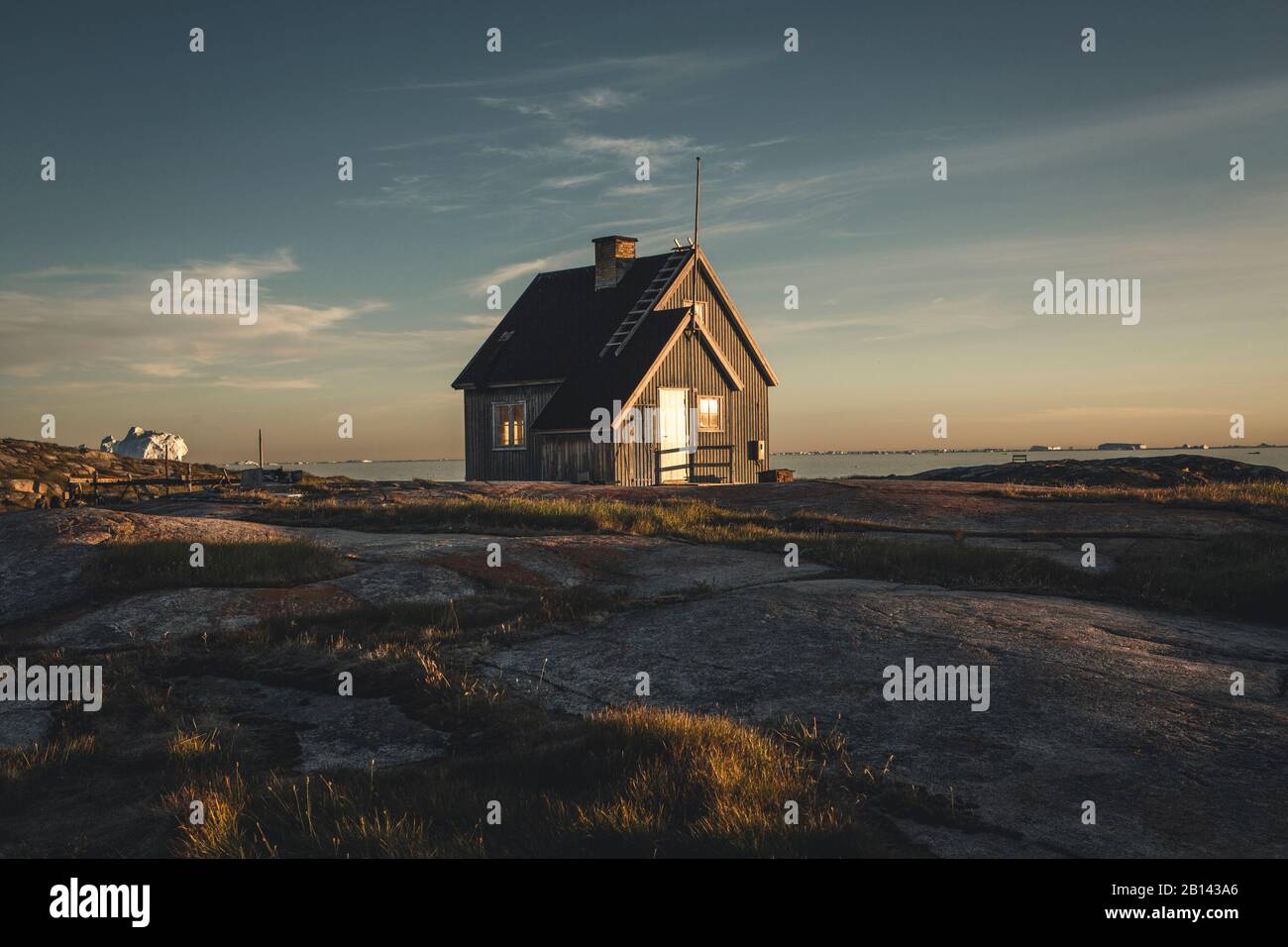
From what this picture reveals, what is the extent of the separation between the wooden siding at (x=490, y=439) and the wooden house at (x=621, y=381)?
5 centimetres

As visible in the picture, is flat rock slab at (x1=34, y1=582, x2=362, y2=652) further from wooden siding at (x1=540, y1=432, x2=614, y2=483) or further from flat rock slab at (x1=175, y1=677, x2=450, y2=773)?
wooden siding at (x1=540, y1=432, x2=614, y2=483)

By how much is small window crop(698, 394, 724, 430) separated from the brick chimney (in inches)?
221

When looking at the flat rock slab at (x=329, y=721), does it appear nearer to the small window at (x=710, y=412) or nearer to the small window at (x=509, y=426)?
the small window at (x=509, y=426)

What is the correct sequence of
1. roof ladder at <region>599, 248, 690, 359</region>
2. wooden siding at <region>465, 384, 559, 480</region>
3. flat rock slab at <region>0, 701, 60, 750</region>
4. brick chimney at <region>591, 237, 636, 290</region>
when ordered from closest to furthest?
flat rock slab at <region>0, 701, 60, 750</region> → roof ladder at <region>599, 248, 690, 359</region> → wooden siding at <region>465, 384, 559, 480</region> → brick chimney at <region>591, 237, 636, 290</region>

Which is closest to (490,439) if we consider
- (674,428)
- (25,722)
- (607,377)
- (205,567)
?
(607,377)

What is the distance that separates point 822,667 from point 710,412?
27.4 m

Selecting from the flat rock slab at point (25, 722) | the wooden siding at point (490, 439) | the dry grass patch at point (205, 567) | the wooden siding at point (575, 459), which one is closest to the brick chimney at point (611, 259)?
the wooden siding at point (490, 439)

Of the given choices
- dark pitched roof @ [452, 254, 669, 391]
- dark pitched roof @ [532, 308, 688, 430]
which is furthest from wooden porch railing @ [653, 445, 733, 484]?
dark pitched roof @ [452, 254, 669, 391]

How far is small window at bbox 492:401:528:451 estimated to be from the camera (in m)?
36.3

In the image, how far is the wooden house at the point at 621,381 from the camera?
33.3m

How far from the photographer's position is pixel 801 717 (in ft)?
26.0

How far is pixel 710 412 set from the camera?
36.3 metres
